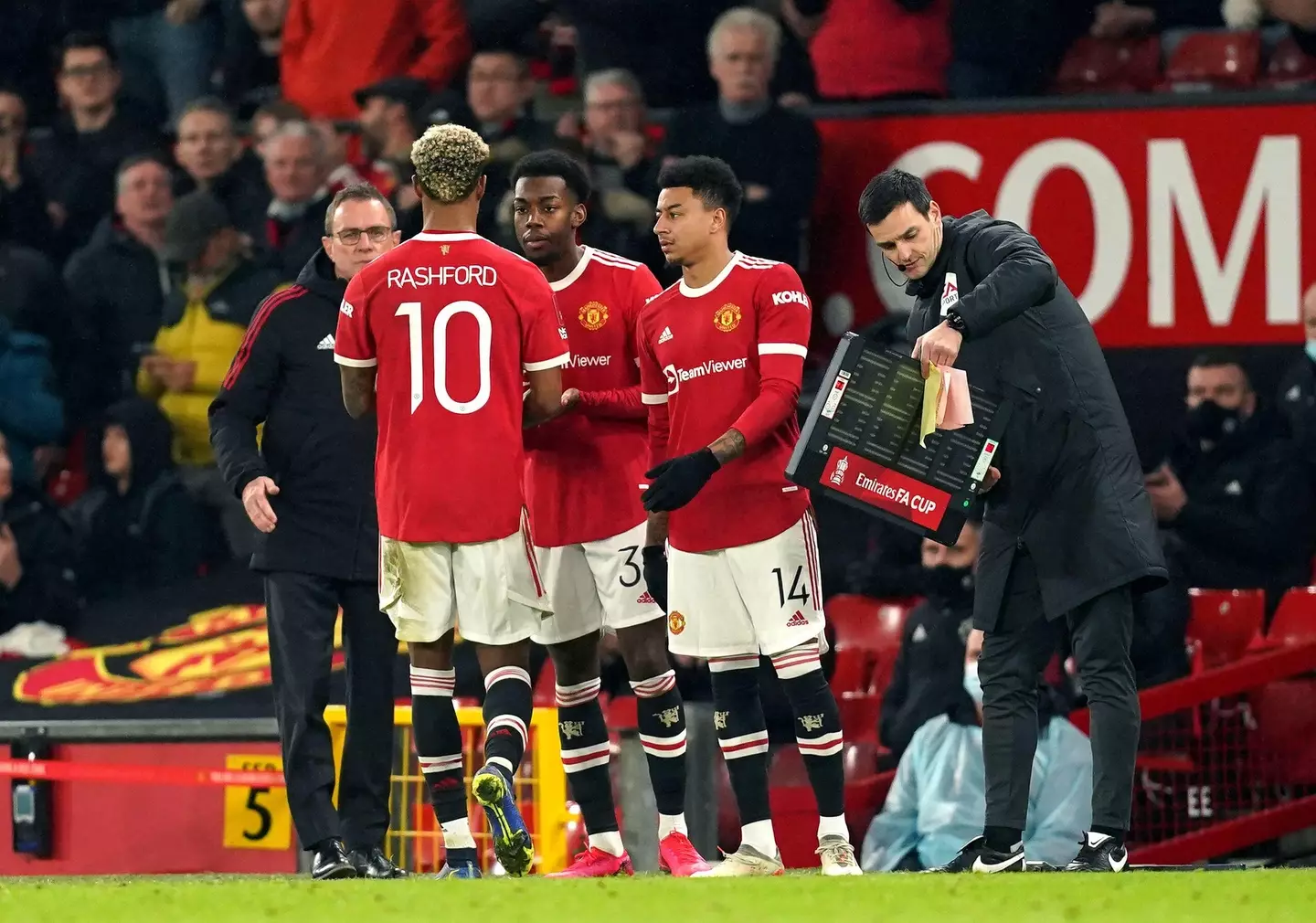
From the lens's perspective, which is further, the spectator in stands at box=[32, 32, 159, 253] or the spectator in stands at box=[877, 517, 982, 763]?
the spectator in stands at box=[32, 32, 159, 253]

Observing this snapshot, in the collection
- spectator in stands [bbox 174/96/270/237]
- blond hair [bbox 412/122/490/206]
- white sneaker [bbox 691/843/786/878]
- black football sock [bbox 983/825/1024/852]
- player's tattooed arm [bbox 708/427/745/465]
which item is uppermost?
spectator in stands [bbox 174/96/270/237]

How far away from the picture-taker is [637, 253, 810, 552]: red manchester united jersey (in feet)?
20.1

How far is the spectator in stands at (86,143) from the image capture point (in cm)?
1152

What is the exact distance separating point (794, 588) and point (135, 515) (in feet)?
18.0

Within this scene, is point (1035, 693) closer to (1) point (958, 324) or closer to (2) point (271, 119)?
(1) point (958, 324)

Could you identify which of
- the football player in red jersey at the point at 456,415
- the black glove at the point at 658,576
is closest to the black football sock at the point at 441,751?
the football player in red jersey at the point at 456,415

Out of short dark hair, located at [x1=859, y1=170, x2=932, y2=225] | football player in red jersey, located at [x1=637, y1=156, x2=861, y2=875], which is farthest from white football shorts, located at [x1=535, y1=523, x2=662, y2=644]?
short dark hair, located at [x1=859, y1=170, x2=932, y2=225]

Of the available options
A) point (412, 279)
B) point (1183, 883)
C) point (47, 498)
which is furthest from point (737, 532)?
point (47, 498)

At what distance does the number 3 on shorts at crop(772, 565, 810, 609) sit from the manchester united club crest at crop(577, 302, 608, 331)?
0.94m

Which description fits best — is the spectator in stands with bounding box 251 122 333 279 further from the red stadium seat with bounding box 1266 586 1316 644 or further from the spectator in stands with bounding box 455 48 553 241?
the red stadium seat with bounding box 1266 586 1316 644

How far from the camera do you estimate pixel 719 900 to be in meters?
4.85

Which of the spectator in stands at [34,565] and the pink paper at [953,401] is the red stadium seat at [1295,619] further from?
the spectator in stands at [34,565]

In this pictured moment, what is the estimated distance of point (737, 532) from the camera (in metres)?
6.12

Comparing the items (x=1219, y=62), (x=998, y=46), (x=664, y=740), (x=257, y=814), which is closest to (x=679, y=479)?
(x=664, y=740)
